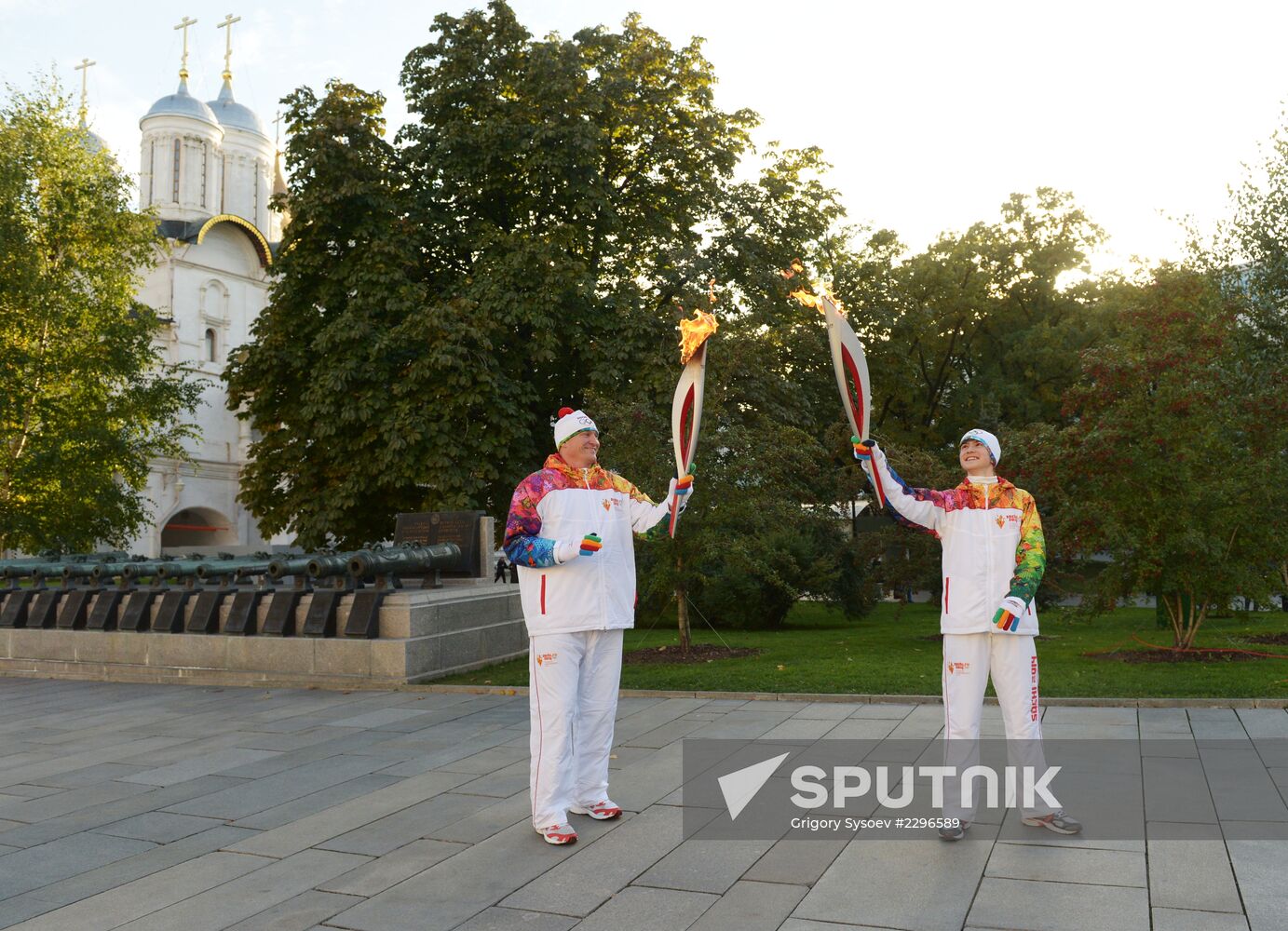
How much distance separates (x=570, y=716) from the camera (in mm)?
5633

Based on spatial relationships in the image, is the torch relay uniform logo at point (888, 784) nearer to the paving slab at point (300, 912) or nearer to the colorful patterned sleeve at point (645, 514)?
the colorful patterned sleeve at point (645, 514)

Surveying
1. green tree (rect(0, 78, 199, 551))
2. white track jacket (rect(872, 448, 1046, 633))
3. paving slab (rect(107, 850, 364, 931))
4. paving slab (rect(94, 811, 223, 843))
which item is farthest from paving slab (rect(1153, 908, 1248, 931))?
green tree (rect(0, 78, 199, 551))

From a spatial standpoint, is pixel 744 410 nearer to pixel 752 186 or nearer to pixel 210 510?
pixel 752 186

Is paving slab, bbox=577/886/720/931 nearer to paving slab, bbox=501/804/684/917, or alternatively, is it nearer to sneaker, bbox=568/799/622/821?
paving slab, bbox=501/804/684/917

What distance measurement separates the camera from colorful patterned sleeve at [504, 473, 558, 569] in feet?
18.2

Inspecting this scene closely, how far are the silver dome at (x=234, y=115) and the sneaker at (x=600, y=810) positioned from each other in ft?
216

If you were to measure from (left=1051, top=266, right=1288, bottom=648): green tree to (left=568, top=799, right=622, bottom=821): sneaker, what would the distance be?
26.2 feet

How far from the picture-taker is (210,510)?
5334cm

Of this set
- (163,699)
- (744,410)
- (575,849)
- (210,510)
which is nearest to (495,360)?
(744,410)

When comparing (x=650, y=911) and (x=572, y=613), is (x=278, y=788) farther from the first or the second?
(x=650, y=911)

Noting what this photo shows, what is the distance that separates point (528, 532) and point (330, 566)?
7.80m

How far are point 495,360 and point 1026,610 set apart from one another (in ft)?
58.9

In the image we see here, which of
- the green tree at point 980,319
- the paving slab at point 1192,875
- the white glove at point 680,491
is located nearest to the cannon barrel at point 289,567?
the white glove at point 680,491

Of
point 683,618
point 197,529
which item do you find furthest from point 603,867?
point 197,529
